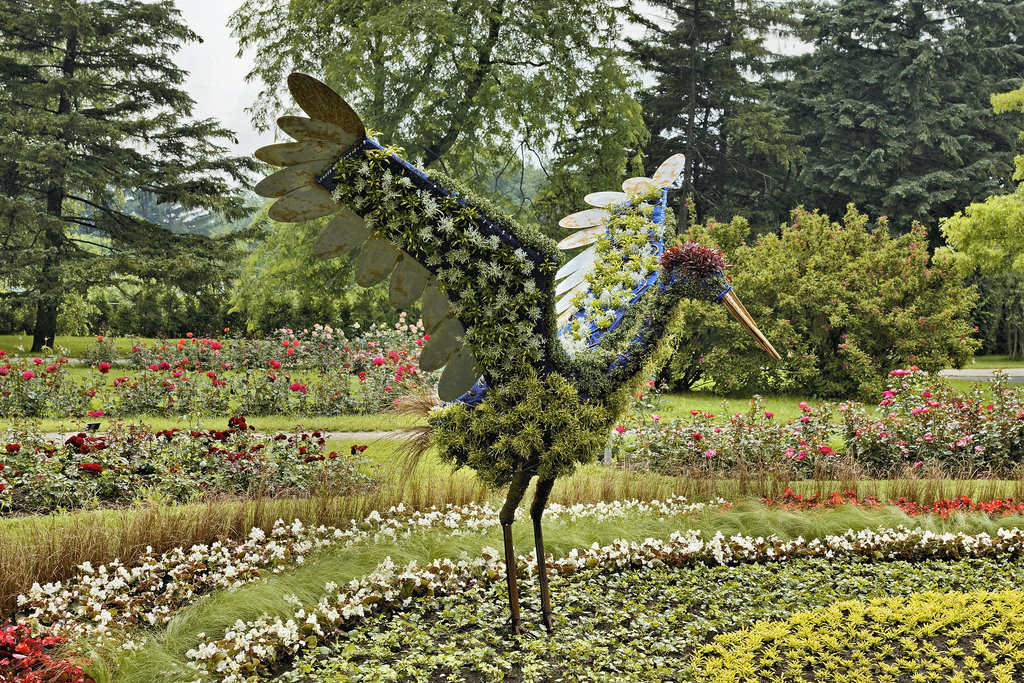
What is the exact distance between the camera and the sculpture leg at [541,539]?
3479 mm

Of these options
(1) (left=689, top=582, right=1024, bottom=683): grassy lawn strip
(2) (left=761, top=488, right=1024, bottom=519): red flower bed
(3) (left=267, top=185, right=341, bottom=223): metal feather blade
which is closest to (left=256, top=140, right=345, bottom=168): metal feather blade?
(3) (left=267, top=185, right=341, bottom=223): metal feather blade

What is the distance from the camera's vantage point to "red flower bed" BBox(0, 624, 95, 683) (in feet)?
9.20

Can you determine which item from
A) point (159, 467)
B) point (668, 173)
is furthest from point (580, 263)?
point (159, 467)

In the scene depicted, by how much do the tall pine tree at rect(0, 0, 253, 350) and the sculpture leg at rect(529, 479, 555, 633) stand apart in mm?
15512

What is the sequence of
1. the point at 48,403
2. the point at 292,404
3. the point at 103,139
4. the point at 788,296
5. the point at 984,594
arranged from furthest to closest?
the point at 103,139 < the point at 788,296 < the point at 292,404 < the point at 48,403 < the point at 984,594

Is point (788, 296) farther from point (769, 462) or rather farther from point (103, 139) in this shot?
point (103, 139)

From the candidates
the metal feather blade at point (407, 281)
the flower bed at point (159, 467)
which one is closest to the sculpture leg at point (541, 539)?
the metal feather blade at point (407, 281)

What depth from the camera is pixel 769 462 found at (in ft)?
22.4

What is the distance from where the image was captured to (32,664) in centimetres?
298

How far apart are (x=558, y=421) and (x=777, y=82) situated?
2568 cm

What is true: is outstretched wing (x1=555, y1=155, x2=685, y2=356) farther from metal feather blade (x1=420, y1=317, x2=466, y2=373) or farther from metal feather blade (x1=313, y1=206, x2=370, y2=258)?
metal feather blade (x1=313, y1=206, x2=370, y2=258)

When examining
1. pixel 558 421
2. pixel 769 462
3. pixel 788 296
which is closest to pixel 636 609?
pixel 558 421

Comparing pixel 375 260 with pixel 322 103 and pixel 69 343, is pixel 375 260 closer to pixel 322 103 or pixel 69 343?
pixel 322 103

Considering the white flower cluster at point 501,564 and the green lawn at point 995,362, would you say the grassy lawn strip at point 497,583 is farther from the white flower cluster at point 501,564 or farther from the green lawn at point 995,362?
the green lawn at point 995,362
